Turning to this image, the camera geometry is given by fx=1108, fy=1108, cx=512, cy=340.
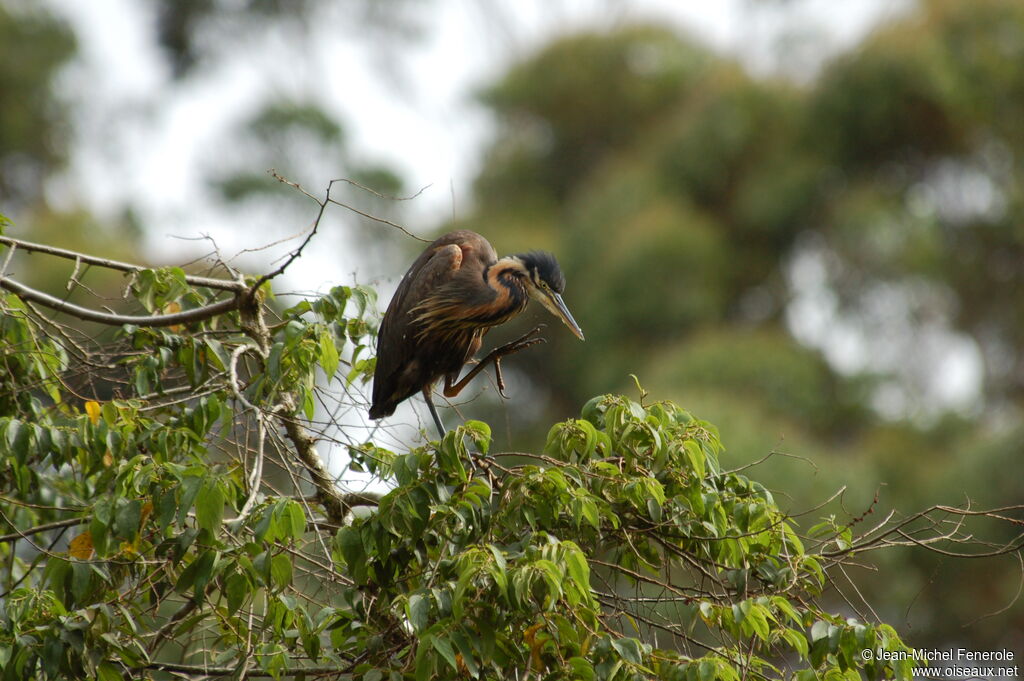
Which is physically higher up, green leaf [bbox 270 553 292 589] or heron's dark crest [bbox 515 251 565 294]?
heron's dark crest [bbox 515 251 565 294]

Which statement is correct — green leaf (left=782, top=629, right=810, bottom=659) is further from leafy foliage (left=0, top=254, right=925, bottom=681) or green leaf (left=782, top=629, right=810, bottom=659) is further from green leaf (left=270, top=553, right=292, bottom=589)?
green leaf (left=270, top=553, right=292, bottom=589)

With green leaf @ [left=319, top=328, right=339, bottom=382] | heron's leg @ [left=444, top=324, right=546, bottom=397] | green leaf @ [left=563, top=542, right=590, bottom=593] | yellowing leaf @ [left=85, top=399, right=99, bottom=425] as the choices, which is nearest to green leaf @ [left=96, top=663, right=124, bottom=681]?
yellowing leaf @ [left=85, top=399, right=99, bottom=425]

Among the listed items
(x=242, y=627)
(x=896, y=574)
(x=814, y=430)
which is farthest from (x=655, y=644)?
(x=814, y=430)

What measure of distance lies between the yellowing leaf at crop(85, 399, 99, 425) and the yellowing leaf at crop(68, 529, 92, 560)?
27 cm

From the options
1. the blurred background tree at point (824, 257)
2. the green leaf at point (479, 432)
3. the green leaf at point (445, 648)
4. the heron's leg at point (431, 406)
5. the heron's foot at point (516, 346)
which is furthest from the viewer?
the blurred background tree at point (824, 257)

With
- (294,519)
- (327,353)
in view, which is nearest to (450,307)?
(327,353)

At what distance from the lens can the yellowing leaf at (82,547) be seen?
8.63 ft

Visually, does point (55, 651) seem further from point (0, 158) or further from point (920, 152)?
point (0, 158)

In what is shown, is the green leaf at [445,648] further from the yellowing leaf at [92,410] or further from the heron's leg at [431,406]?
the heron's leg at [431,406]

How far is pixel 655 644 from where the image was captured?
8.48 feet

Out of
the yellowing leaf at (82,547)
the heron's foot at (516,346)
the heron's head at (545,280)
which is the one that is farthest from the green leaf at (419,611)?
the heron's head at (545,280)

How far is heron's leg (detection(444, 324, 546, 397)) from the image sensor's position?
3.18 meters

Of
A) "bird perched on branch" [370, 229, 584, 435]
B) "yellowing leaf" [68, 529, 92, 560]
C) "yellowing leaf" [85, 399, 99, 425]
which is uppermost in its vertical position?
"bird perched on branch" [370, 229, 584, 435]

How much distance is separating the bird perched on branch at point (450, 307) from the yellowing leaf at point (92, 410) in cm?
123
